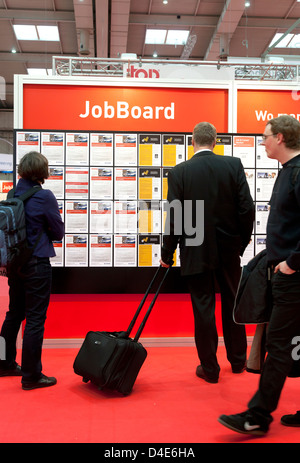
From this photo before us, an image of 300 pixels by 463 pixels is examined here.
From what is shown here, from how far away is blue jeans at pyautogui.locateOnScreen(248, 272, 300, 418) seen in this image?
7.02 feet

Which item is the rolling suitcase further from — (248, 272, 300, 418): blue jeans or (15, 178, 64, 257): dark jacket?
(248, 272, 300, 418): blue jeans

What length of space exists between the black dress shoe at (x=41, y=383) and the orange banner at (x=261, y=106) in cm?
280

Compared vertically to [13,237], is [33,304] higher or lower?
lower

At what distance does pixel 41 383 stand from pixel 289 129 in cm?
231

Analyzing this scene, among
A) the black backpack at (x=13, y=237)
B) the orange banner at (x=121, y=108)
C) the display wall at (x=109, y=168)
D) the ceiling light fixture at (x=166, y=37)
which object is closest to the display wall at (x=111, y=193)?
the display wall at (x=109, y=168)

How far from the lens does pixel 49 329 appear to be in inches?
157

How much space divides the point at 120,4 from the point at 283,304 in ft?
28.3

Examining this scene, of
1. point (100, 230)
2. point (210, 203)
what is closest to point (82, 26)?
point (100, 230)

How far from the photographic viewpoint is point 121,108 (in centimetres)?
411

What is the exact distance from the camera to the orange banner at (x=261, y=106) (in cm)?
421

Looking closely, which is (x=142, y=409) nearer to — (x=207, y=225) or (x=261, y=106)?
(x=207, y=225)

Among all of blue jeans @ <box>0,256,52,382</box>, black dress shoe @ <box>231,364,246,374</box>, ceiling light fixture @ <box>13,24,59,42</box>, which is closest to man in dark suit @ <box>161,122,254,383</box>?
black dress shoe @ <box>231,364,246,374</box>

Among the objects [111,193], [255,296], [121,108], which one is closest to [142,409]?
[255,296]

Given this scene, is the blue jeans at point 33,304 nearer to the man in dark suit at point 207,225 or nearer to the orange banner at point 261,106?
the man in dark suit at point 207,225
